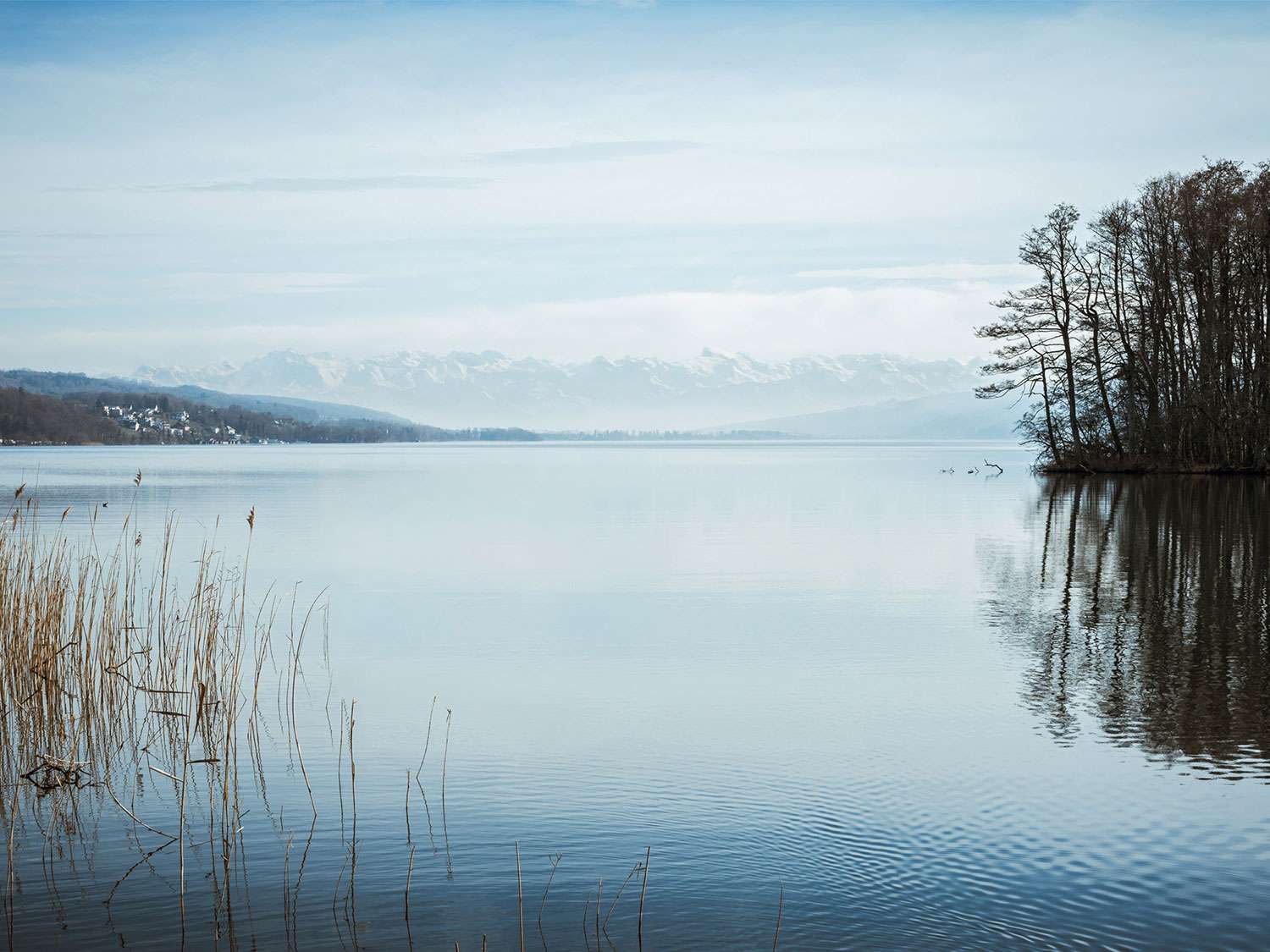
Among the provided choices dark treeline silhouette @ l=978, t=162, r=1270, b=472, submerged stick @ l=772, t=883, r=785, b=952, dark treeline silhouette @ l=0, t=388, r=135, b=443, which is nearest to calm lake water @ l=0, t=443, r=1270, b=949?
submerged stick @ l=772, t=883, r=785, b=952

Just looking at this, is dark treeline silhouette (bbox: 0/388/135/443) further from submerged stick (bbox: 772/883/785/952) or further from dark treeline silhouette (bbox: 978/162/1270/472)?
submerged stick (bbox: 772/883/785/952)

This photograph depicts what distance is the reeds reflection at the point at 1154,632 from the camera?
31.1ft

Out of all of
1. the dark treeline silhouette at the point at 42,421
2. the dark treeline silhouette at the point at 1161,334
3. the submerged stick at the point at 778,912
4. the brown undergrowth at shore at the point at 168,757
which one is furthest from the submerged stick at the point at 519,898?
the dark treeline silhouette at the point at 42,421

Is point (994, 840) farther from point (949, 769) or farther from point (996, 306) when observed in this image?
point (996, 306)

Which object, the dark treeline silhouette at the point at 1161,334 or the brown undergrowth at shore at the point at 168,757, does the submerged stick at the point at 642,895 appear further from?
A: the dark treeline silhouette at the point at 1161,334

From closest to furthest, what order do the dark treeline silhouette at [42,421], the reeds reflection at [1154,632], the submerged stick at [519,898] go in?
the submerged stick at [519,898] < the reeds reflection at [1154,632] < the dark treeline silhouette at [42,421]

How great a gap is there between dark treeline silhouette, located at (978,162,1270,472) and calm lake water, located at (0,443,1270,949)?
2684 cm

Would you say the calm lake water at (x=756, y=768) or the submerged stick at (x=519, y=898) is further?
the calm lake water at (x=756, y=768)

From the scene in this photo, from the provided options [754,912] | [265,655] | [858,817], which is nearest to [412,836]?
[754,912]

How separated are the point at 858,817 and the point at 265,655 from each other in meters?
7.29

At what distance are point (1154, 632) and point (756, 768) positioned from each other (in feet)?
23.5

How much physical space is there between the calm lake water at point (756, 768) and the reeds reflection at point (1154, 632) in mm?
58

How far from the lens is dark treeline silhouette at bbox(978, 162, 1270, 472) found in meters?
44.1

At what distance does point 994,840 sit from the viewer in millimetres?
7094
